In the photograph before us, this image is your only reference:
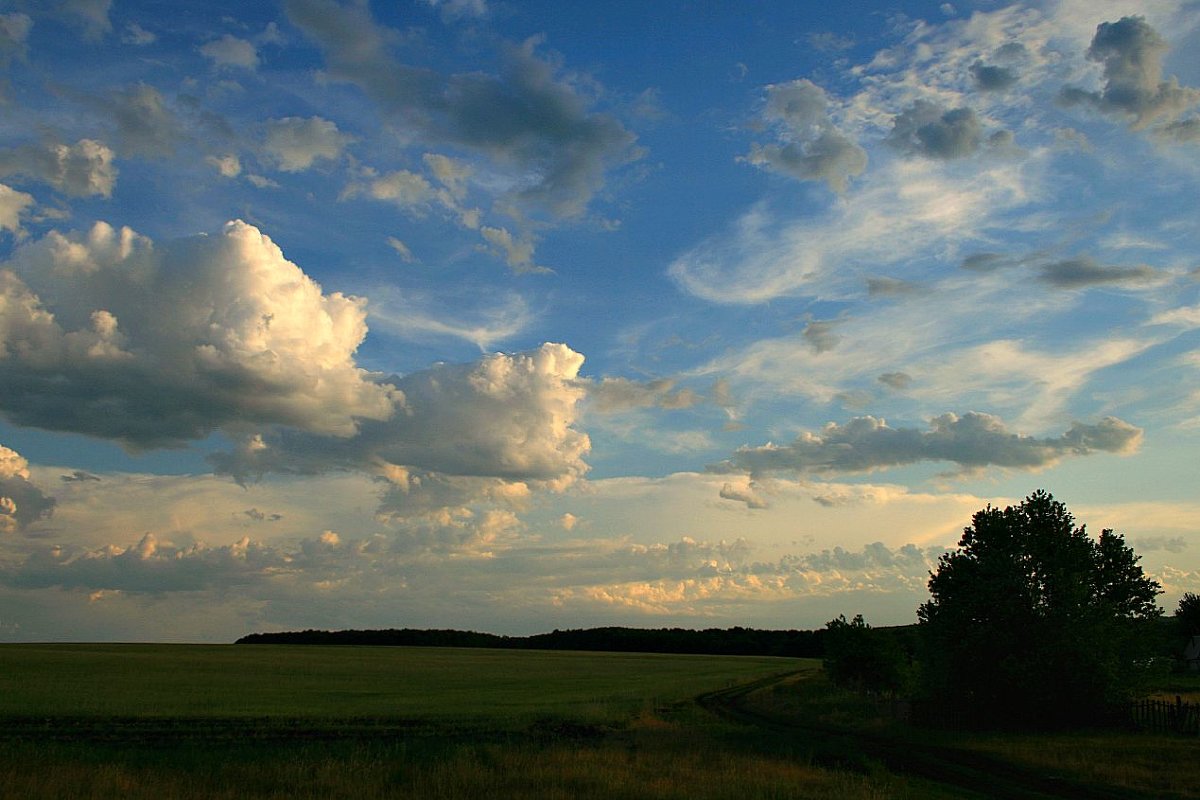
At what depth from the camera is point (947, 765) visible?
1222 inches

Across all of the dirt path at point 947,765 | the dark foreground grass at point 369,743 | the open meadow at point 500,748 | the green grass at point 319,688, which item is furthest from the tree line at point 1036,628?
the green grass at point 319,688

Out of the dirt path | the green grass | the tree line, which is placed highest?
the tree line

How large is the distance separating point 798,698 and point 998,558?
88.8ft

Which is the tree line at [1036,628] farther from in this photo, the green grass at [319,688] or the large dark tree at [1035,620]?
the green grass at [319,688]

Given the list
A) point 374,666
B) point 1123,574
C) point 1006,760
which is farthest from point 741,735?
point 374,666

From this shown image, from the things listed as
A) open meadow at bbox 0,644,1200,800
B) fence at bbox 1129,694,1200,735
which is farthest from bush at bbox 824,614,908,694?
fence at bbox 1129,694,1200,735

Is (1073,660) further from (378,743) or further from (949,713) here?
(378,743)

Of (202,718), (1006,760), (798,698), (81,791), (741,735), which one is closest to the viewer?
(81,791)

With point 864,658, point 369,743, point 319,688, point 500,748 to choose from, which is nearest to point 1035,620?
point 864,658

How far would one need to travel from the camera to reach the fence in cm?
4000

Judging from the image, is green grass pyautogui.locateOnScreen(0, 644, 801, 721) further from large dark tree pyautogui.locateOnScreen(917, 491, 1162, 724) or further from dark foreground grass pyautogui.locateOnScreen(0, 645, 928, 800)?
large dark tree pyautogui.locateOnScreen(917, 491, 1162, 724)

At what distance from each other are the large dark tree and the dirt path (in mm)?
7617

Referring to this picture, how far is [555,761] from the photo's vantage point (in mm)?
26797

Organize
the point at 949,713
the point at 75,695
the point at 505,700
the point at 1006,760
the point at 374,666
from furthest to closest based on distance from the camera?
the point at 374,666 < the point at 505,700 < the point at 75,695 < the point at 949,713 < the point at 1006,760
